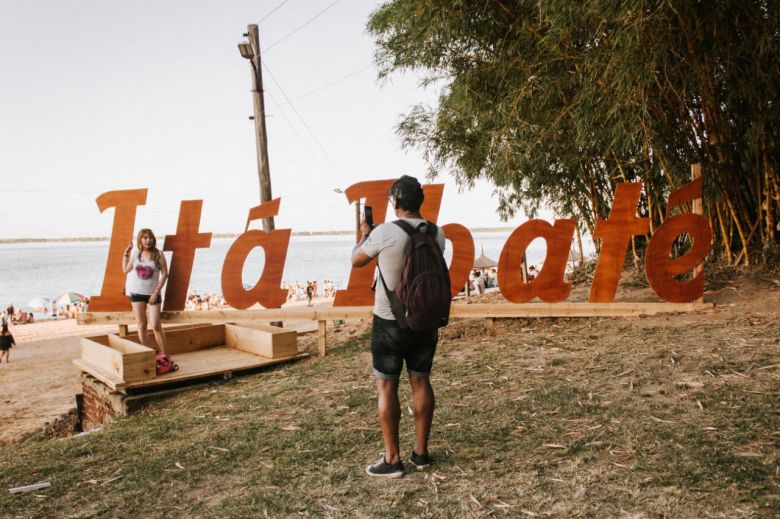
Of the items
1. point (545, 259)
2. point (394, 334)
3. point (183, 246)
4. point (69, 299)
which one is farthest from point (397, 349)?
point (69, 299)

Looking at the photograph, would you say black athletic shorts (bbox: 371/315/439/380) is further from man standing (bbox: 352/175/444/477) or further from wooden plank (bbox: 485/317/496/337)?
wooden plank (bbox: 485/317/496/337)

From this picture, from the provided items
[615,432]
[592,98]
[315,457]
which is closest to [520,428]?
[615,432]

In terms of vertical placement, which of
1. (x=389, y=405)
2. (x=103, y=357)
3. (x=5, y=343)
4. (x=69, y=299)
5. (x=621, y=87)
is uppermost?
(x=621, y=87)

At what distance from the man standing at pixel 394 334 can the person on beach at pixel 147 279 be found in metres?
4.52

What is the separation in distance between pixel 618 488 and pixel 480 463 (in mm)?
830

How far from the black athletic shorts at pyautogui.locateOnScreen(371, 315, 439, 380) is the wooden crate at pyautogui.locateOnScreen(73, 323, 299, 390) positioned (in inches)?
163

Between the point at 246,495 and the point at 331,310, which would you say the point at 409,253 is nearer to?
the point at 246,495

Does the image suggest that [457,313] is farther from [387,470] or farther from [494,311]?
[387,470]

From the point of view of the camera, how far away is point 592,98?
668 centimetres

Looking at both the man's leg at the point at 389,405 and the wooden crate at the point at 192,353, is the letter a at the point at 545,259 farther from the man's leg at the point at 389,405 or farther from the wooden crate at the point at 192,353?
the man's leg at the point at 389,405

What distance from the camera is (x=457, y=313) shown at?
24.1ft

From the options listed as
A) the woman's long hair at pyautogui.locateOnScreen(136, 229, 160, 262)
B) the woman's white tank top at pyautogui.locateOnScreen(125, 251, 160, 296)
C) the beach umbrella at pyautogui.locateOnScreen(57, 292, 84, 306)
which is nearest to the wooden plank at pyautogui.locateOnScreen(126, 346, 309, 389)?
the woman's white tank top at pyautogui.locateOnScreen(125, 251, 160, 296)

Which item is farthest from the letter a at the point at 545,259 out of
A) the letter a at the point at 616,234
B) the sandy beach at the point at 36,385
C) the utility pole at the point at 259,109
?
the sandy beach at the point at 36,385

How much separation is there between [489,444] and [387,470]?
2.73 ft
